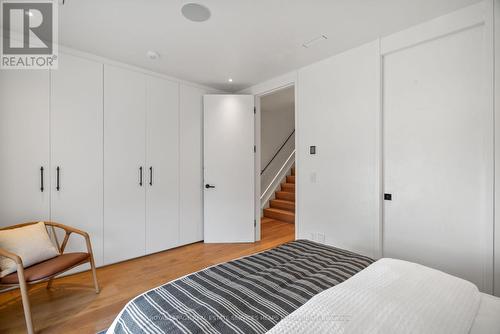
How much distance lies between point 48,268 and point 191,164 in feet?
6.48

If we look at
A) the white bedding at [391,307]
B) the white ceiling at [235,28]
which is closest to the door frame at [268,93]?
the white ceiling at [235,28]

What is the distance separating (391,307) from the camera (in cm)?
90

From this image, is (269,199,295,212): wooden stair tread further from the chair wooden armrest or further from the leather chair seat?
the chair wooden armrest

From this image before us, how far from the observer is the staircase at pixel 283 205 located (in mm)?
4749

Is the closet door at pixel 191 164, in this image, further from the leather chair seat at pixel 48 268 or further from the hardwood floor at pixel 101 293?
the leather chair seat at pixel 48 268

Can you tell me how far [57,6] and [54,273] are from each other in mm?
2099

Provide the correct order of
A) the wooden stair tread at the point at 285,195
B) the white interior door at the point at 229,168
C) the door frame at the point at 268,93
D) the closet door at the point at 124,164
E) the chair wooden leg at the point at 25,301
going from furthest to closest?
the wooden stair tread at the point at 285,195 → the white interior door at the point at 229,168 → the door frame at the point at 268,93 → the closet door at the point at 124,164 → the chair wooden leg at the point at 25,301

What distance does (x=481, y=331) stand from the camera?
843 millimetres

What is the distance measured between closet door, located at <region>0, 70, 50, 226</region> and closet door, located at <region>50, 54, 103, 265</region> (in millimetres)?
72

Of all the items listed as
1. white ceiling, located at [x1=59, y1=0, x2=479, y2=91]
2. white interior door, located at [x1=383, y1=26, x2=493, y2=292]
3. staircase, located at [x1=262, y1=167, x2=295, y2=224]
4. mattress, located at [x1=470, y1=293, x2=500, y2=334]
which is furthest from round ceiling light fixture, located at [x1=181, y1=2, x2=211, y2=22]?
staircase, located at [x1=262, y1=167, x2=295, y2=224]

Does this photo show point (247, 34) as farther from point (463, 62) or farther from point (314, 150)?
point (463, 62)

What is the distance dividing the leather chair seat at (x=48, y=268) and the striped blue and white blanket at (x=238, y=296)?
3.88 feet

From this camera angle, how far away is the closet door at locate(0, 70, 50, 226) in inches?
82.0

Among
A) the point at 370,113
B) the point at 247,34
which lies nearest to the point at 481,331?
the point at 370,113
